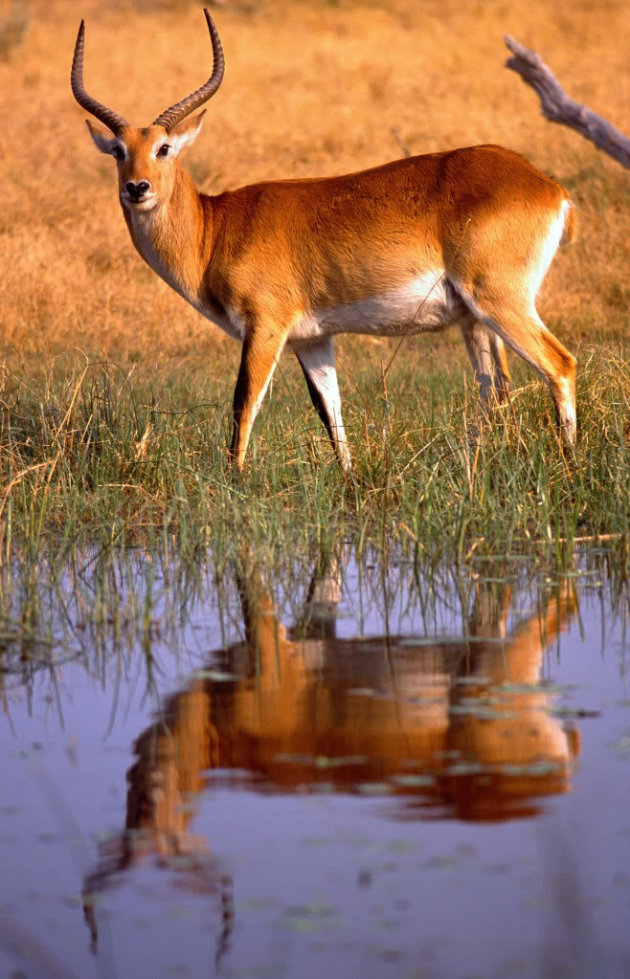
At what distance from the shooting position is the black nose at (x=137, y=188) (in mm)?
7660

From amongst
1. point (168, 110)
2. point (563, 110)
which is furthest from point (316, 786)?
point (563, 110)

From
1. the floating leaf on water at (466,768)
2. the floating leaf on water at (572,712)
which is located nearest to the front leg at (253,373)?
the floating leaf on water at (572,712)

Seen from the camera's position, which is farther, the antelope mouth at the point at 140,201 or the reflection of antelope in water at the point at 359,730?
the antelope mouth at the point at 140,201

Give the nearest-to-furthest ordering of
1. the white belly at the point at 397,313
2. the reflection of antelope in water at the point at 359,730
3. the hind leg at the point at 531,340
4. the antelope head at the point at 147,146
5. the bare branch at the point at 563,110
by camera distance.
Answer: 1. the reflection of antelope in water at the point at 359,730
2. the hind leg at the point at 531,340
3. the white belly at the point at 397,313
4. the antelope head at the point at 147,146
5. the bare branch at the point at 563,110

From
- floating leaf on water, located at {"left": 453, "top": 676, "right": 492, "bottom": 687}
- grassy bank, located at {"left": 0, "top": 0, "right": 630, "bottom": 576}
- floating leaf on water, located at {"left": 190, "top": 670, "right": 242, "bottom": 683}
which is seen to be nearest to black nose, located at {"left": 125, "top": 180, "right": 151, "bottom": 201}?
grassy bank, located at {"left": 0, "top": 0, "right": 630, "bottom": 576}

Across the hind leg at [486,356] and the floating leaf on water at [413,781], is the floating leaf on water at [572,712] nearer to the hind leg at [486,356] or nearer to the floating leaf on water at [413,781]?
the floating leaf on water at [413,781]

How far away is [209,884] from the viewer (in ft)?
9.57

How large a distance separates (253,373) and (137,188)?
3.60 feet

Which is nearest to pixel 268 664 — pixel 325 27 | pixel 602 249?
pixel 602 249

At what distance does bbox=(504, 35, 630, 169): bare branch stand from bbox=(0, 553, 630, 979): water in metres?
9.14

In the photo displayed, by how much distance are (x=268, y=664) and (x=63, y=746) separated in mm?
845

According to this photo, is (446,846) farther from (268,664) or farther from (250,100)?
(250,100)

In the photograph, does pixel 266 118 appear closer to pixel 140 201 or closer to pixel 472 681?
pixel 140 201

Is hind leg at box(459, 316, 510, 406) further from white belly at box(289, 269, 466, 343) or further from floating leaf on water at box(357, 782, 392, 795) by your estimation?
floating leaf on water at box(357, 782, 392, 795)
